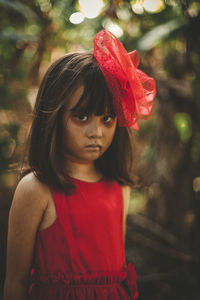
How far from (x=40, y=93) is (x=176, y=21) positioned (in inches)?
36.0

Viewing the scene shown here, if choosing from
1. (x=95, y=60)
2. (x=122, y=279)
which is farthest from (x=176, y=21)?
(x=122, y=279)

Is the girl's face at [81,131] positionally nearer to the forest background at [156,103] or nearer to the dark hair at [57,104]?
the dark hair at [57,104]

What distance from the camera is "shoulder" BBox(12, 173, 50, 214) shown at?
102cm

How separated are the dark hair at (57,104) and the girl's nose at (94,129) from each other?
0.03m

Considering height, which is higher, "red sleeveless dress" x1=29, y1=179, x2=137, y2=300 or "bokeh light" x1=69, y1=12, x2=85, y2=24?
"bokeh light" x1=69, y1=12, x2=85, y2=24

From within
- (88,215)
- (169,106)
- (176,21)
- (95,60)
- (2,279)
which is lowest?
(2,279)

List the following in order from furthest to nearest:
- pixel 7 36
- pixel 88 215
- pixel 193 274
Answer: pixel 193 274, pixel 7 36, pixel 88 215

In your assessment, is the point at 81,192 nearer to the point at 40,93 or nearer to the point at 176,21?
the point at 40,93

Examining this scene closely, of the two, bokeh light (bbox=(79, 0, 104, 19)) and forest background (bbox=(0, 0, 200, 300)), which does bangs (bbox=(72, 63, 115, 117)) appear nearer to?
forest background (bbox=(0, 0, 200, 300))

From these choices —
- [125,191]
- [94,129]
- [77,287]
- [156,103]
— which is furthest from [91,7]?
[77,287]

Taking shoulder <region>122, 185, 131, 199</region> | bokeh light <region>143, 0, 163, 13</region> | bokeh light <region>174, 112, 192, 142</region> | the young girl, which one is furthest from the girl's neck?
bokeh light <region>143, 0, 163, 13</region>

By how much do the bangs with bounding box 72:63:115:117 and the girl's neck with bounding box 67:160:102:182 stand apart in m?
0.26

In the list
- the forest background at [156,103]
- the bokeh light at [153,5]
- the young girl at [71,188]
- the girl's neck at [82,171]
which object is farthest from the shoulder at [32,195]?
the bokeh light at [153,5]

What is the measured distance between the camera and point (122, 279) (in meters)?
1.16
